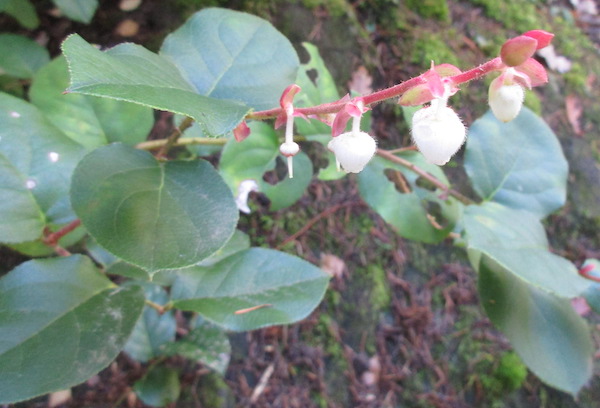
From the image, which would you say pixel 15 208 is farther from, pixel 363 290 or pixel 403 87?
pixel 363 290

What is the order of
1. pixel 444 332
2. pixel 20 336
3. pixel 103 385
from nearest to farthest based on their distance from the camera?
pixel 20 336, pixel 103 385, pixel 444 332

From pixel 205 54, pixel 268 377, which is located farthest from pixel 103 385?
pixel 205 54

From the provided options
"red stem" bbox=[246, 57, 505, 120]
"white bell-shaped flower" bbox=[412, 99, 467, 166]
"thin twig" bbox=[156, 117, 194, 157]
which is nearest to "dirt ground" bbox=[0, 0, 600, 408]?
"thin twig" bbox=[156, 117, 194, 157]

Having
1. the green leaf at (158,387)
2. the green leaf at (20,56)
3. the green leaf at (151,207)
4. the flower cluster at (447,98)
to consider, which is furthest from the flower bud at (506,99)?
the green leaf at (20,56)

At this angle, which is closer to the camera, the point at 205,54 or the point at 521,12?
the point at 205,54

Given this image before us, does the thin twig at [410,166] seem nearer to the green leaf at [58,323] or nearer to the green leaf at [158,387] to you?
the green leaf at [58,323]

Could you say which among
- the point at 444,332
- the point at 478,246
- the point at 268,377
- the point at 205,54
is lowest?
the point at 444,332

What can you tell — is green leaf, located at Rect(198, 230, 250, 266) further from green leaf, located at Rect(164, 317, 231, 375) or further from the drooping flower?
the drooping flower

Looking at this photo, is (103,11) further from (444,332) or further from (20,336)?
(444,332)
